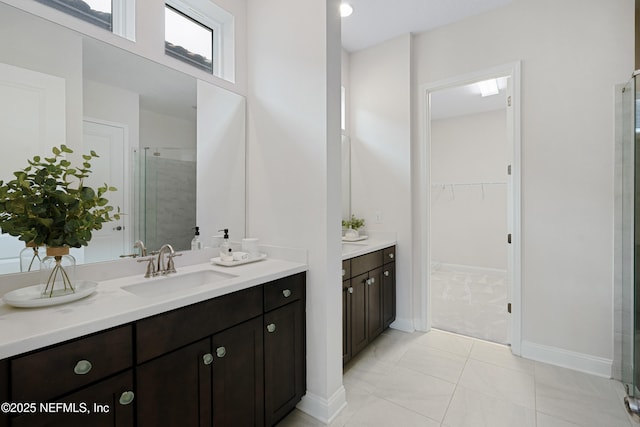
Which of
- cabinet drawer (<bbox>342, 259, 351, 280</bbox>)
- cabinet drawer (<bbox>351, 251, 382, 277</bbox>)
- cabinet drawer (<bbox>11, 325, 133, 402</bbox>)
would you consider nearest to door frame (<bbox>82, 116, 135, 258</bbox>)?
cabinet drawer (<bbox>11, 325, 133, 402</bbox>)

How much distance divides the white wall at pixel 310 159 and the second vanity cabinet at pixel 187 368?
0.13m

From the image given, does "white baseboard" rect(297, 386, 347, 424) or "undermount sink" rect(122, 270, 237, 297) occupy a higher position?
"undermount sink" rect(122, 270, 237, 297)

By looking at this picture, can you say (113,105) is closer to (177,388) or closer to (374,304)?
(177,388)

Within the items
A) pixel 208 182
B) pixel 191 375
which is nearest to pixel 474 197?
pixel 208 182

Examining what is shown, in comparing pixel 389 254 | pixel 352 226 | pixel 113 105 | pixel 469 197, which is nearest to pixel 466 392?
pixel 389 254

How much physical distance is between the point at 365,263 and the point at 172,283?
1.44 metres

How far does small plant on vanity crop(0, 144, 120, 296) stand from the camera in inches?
40.4

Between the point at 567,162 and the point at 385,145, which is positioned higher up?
the point at 385,145

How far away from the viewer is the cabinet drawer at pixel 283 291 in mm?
1507

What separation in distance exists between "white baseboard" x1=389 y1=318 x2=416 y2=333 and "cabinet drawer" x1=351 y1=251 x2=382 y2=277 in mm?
749

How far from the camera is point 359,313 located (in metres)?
2.33

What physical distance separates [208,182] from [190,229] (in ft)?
1.08

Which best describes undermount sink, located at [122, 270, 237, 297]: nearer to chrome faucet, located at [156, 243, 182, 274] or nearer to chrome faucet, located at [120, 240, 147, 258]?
chrome faucet, located at [156, 243, 182, 274]

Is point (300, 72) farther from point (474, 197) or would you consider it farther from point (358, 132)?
point (474, 197)
